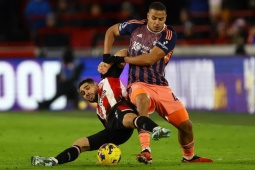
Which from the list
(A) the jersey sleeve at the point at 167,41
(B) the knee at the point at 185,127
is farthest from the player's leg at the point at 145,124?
(A) the jersey sleeve at the point at 167,41

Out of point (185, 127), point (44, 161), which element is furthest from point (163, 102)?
point (44, 161)

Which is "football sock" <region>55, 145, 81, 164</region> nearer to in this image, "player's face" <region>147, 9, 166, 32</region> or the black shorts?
the black shorts

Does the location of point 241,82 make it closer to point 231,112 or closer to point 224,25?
point 231,112

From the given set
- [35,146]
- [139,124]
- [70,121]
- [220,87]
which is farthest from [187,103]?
[139,124]

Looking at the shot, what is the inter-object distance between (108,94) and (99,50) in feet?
44.0

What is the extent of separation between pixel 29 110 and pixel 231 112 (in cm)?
543

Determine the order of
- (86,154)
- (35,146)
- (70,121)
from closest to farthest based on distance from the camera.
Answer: (86,154)
(35,146)
(70,121)

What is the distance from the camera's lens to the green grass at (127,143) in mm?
11570

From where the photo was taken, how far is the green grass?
38.0 ft

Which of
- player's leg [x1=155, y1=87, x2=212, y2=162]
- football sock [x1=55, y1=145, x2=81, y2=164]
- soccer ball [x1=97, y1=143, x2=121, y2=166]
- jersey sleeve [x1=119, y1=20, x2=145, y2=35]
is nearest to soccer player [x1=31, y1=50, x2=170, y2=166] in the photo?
football sock [x1=55, y1=145, x2=81, y2=164]

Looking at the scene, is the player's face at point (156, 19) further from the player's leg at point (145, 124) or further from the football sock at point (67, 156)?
the football sock at point (67, 156)

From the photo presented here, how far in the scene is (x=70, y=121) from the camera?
65.7ft

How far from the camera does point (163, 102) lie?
11.6m

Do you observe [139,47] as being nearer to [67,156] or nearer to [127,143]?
[67,156]
